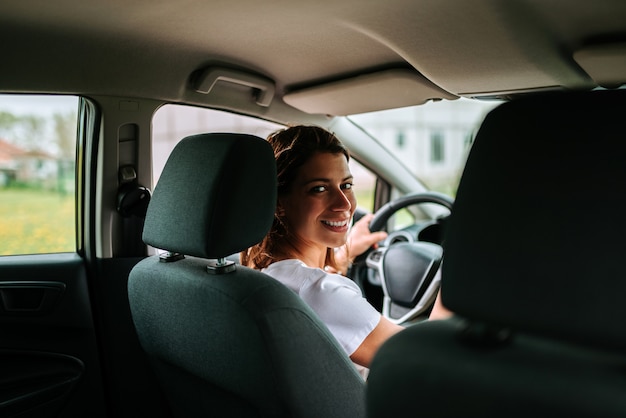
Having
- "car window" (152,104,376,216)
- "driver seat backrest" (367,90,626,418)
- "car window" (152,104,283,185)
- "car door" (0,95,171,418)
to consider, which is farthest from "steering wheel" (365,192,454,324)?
"driver seat backrest" (367,90,626,418)

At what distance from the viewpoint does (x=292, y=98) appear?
3.06 metres

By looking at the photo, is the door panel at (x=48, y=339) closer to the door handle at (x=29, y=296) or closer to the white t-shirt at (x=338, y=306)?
the door handle at (x=29, y=296)

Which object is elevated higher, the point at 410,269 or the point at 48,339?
the point at 410,269

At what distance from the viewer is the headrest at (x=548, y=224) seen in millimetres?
927

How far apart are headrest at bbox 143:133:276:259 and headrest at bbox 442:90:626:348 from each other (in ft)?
2.45

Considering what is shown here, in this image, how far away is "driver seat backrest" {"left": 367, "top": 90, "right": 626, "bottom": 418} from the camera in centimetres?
92

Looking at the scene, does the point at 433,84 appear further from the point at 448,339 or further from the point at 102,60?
the point at 448,339

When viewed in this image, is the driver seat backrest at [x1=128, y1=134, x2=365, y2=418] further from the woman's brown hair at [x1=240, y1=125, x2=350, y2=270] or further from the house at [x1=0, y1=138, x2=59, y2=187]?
the house at [x1=0, y1=138, x2=59, y2=187]

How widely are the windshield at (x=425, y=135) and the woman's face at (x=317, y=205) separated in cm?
95

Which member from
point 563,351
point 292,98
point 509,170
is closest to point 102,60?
point 292,98

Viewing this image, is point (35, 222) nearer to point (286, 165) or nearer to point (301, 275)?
point (286, 165)

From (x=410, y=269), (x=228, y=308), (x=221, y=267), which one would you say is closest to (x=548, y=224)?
(x=228, y=308)

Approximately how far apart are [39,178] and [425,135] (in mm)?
2265

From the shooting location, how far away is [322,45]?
8.13 ft
